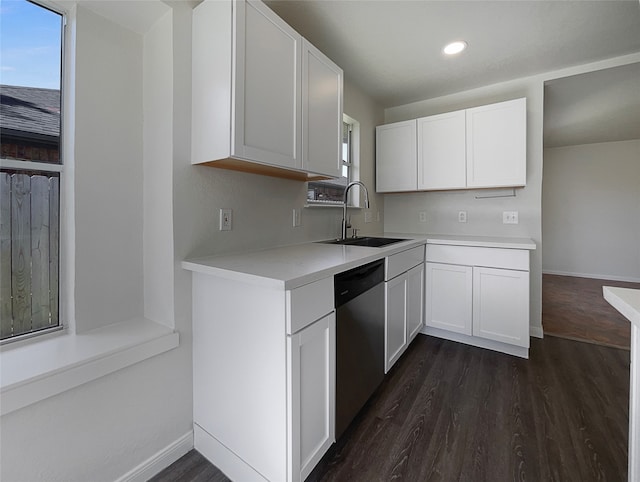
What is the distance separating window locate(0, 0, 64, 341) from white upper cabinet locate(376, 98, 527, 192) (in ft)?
8.37

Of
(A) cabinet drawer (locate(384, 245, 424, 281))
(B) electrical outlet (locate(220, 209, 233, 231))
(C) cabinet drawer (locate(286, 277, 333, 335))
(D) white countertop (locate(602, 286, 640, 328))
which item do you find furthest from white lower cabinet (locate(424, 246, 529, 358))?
(B) electrical outlet (locate(220, 209, 233, 231))

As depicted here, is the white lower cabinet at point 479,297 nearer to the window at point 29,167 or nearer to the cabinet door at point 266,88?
the cabinet door at point 266,88

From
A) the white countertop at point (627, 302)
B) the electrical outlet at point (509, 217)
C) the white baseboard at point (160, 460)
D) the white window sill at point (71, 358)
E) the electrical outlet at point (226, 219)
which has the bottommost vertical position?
the white baseboard at point (160, 460)

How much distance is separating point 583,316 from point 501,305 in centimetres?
174

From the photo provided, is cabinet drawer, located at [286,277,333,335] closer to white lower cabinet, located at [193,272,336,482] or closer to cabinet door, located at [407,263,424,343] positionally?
white lower cabinet, located at [193,272,336,482]

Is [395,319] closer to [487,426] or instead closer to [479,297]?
[487,426]

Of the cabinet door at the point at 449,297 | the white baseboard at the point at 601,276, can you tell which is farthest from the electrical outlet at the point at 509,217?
the white baseboard at the point at 601,276

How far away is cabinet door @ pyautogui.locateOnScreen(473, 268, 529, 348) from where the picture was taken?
86.5 inches

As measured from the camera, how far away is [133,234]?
1.43 m

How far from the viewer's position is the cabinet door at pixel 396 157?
2.86m

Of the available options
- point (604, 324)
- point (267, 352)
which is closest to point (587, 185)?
point (604, 324)

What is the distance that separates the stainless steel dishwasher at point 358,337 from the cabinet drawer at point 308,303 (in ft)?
0.27

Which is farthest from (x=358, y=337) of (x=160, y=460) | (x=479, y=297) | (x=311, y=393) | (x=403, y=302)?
(x=479, y=297)

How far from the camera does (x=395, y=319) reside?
197 cm
